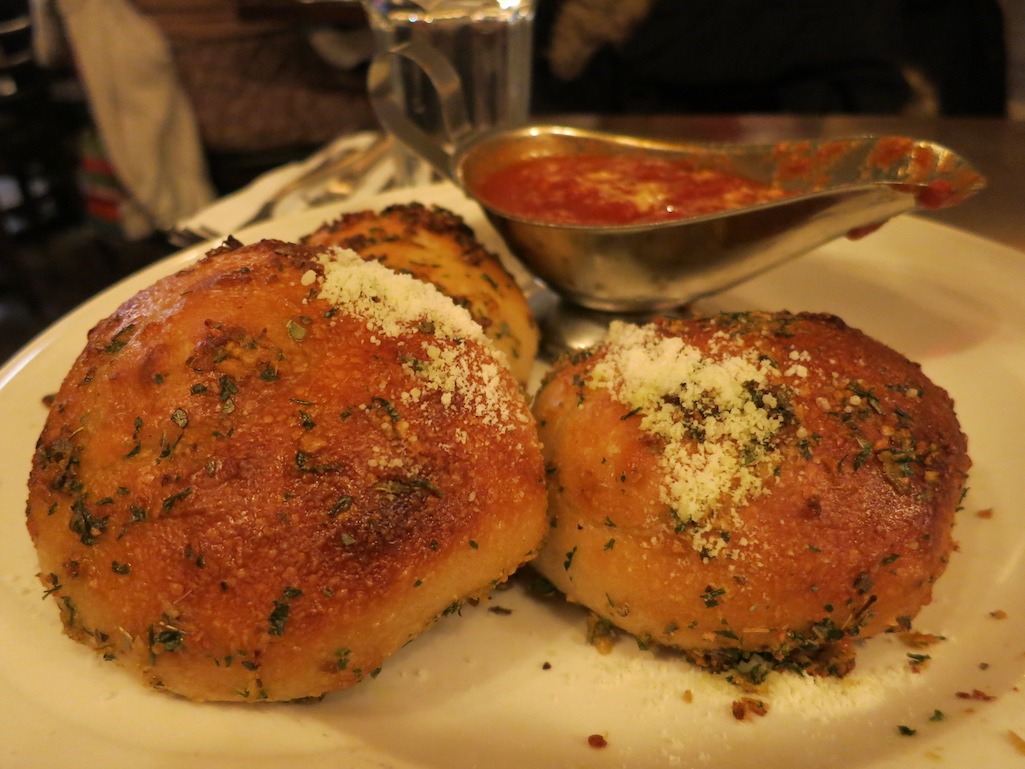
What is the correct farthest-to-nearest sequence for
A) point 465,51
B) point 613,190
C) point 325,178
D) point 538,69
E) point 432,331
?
point 538,69 < point 325,178 < point 465,51 < point 613,190 < point 432,331

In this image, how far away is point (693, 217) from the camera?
75.0 inches

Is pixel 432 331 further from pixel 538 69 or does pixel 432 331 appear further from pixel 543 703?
pixel 538 69

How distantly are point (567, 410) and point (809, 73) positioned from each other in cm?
375

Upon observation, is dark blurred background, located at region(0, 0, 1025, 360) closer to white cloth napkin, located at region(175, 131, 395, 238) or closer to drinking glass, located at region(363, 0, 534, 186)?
white cloth napkin, located at region(175, 131, 395, 238)

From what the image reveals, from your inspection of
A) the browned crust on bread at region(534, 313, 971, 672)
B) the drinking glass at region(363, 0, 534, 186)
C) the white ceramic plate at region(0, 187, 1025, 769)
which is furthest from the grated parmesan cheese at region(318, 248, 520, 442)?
the drinking glass at region(363, 0, 534, 186)

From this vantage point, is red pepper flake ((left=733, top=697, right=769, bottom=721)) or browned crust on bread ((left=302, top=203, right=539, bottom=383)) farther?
browned crust on bread ((left=302, top=203, right=539, bottom=383))

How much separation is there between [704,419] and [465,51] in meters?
2.29

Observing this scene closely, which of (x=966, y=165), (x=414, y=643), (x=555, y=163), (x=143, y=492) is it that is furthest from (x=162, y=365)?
(x=966, y=165)

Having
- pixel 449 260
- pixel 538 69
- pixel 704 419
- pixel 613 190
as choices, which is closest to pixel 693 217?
pixel 613 190

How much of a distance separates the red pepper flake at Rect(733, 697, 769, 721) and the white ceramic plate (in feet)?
0.04

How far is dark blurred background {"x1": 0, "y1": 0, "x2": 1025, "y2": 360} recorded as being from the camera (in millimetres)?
4254

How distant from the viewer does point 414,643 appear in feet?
4.55

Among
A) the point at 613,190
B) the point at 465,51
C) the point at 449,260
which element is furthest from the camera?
the point at 465,51

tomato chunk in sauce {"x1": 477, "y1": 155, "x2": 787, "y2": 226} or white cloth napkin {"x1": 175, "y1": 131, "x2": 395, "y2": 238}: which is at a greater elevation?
tomato chunk in sauce {"x1": 477, "y1": 155, "x2": 787, "y2": 226}
